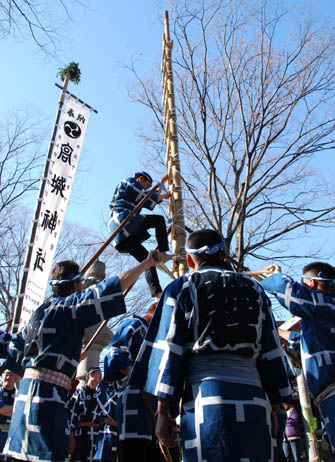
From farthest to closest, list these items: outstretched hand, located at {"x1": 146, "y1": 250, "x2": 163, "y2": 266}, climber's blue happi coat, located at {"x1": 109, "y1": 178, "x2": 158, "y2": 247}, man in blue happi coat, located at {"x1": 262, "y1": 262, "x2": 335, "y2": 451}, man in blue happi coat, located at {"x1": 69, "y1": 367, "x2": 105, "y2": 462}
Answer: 1. man in blue happi coat, located at {"x1": 69, "y1": 367, "x2": 105, "y2": 462}
2. climber's blue happi coat, located at {"x1": 109, "y1": 178, "x2": 158, "y2": 247}
3. outstretched hand, located at {"x1": 146, "y1": 250, "x2": 163, "y2": 266}
4. man in blue happi coat, located at {"x1": 262, "y1": 262, "x2": 335, "y2": 451}

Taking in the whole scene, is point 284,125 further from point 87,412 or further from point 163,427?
point 163,427

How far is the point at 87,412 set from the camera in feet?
23.7

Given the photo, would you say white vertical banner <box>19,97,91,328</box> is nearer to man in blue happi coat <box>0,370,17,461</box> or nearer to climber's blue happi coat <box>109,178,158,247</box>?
man in blue happi coat <box>0,370,17,461</box>

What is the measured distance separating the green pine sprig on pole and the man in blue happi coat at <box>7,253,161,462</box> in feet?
20.9

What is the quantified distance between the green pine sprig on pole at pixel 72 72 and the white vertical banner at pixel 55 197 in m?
0.55

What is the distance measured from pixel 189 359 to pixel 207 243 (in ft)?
2.29

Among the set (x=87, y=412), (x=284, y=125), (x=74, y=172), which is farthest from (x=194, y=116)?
(x=87, y=412)

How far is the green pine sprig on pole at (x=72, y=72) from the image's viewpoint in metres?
8.26

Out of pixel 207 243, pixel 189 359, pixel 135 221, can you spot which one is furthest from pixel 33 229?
pixel 189 359

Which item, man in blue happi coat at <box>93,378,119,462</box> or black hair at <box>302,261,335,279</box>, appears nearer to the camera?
black hair at <box>302,261,335,279</box>

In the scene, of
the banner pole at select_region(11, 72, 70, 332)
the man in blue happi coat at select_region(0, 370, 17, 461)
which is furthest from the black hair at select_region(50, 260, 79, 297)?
the man in blue happi coat at select_region(0, 370, 17, 461)

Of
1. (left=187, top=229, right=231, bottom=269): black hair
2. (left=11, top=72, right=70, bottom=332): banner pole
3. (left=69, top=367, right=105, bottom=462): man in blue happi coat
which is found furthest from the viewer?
(left=69, top=367, right=105, bottom=462): man in blue happi coat

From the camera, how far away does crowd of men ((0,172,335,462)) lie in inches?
79.2

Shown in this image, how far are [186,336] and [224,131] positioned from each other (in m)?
9.45
